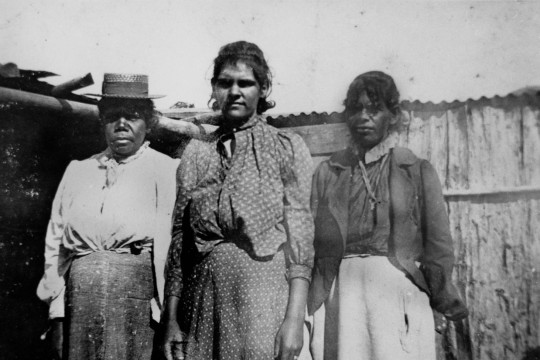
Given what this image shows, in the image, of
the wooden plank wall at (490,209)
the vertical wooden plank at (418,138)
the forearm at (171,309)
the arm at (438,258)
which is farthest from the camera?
the vertical wooden plank at (418,138)

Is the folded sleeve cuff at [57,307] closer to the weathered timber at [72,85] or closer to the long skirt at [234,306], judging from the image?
the long skirt at [234,306]

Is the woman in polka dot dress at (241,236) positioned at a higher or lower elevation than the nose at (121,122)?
lower

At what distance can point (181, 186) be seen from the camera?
2344 millimetres

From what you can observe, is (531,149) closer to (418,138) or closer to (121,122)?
(418,138)

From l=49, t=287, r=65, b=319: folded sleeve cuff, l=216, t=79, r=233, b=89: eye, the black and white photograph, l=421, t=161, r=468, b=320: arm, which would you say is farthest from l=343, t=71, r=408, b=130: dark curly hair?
l=49, t=287, r=65, b=319: folded sleeve cuff

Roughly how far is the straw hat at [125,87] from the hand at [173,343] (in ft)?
5.03

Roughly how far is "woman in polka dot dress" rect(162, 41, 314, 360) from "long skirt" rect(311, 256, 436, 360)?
44 centimetres

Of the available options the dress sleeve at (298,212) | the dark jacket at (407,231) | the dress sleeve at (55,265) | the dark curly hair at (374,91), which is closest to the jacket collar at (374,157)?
the dark jacket at (407,231)

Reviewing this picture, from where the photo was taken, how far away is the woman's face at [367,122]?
272cm

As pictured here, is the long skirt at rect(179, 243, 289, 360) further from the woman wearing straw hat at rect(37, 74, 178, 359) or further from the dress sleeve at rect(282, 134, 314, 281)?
the woman wearing straw hat at rect(37, 74, 178, 359)

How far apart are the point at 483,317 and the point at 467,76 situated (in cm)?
167

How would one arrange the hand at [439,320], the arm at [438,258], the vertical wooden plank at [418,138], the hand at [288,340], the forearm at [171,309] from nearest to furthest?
the hand at [288,340]
the forearm at [171,309]
the arm at [438,258]
the hand at [439,320]
the vertical wooden plank at [418,138]

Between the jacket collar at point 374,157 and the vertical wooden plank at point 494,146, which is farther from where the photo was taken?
the vertical wooden plank at point 494,146

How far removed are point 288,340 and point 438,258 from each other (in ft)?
3.07
